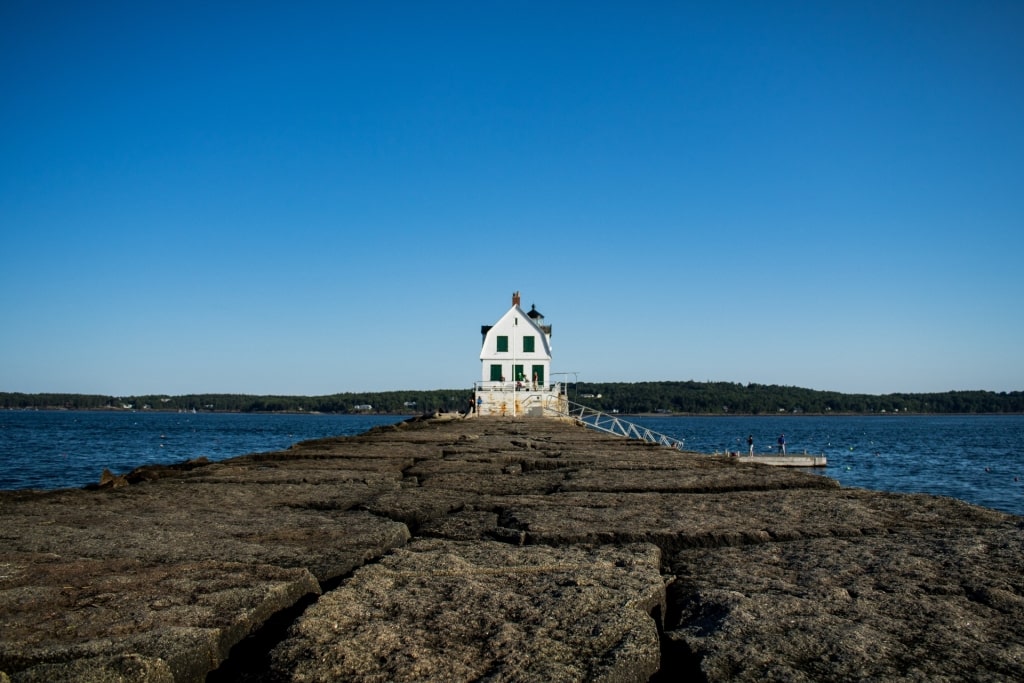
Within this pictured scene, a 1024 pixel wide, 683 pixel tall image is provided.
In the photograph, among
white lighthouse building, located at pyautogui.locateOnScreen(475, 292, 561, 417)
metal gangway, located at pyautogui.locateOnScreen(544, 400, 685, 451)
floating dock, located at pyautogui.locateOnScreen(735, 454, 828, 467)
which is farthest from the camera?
white lighthouse building, located at pyautogui.locateOnScreen(475, 292, 561, 417)

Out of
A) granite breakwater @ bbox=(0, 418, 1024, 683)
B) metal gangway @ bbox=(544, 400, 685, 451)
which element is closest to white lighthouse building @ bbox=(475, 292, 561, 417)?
metal gangway @ bbox=(544, 400, 685, 451)

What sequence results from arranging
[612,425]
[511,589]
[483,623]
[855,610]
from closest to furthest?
[483,623], [855,610], [511,589], [612,425]

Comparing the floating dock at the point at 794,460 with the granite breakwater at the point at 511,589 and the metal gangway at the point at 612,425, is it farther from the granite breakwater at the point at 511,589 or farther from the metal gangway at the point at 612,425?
the granite breakwater at the point at 511,589

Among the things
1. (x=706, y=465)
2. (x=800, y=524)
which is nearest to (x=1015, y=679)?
(x=800, y=524)

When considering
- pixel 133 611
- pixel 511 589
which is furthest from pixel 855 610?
pixel 133 611

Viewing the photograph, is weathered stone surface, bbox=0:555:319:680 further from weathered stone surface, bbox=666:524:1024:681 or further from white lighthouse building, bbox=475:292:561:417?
white lighthouse building, bbox=475:292:561:417

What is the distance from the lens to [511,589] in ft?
8.95

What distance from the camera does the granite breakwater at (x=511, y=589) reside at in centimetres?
204

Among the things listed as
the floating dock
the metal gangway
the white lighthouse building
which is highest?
the white lighthouse building

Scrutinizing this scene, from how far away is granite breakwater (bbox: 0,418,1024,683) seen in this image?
6.70 ft

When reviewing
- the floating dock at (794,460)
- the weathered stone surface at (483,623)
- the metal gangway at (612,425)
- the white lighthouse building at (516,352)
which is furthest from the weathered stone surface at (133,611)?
the white lighthouse building at (516,352)

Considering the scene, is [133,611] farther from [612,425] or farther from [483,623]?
[612,425]

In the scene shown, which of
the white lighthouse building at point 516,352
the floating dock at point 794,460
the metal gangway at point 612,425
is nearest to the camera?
the metal gangway at point 612,425

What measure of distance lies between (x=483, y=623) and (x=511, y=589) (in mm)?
399
